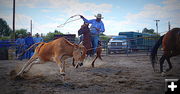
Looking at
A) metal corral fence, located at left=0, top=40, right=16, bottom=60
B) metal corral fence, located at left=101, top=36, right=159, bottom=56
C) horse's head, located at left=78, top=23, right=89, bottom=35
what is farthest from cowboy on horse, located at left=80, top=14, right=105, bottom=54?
metal corral fence, located at left=0, top=40, right=16, bottom=60

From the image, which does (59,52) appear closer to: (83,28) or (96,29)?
(83,28)

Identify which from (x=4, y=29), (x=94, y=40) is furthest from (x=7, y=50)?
(x=4, y=29)

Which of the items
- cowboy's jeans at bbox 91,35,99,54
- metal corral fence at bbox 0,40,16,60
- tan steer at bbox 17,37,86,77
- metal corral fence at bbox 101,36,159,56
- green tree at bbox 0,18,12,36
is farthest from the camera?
green tree at bbox 0,18,12,36

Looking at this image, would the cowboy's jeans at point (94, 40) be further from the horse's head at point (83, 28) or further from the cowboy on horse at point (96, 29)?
the horse's head at point (83, 28)

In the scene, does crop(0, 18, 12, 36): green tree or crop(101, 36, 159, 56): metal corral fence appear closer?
crop(101, 36, 159, 56): metal corral fence

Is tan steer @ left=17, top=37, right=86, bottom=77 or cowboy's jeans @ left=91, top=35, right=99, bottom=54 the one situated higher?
cowboy's jeans @ left=91, top=35, right=99, bottom=54

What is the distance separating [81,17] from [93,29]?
104 cm

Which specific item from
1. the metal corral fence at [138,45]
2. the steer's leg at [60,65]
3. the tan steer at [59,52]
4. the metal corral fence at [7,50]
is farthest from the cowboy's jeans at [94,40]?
the metal corral fence at [7,50]

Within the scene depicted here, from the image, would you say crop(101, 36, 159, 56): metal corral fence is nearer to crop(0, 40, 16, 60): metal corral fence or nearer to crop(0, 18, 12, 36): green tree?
crop(0, 40, 16, 60): metal corral fence

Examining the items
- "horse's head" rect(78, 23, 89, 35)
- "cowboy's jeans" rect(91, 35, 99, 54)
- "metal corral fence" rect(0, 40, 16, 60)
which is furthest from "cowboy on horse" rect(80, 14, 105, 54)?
"metal corral fence" rect(0, 40, 16, 60)

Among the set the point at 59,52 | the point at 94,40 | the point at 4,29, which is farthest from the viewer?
the point at 4,29

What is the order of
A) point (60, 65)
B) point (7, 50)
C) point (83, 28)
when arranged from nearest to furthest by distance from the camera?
point (60, 65) < point (83, 28) < point (7, 50)

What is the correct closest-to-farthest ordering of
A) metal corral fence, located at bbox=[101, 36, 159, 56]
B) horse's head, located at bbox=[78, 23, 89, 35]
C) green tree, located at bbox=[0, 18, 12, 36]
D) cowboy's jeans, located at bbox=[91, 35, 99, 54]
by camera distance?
horse's head, located at bbox=[78, 23, 89, 35] → cowboy's jeans, located at bbox=[91, 35, 99, 54] → metal corral fence, located at bbox=[101, 36, 159, 56] → green tree, located at bbox=[0, 18, 12, 36]

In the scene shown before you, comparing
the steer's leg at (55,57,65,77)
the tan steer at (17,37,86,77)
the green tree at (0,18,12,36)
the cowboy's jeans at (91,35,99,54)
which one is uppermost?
the green tree at (0,18,12,36)
